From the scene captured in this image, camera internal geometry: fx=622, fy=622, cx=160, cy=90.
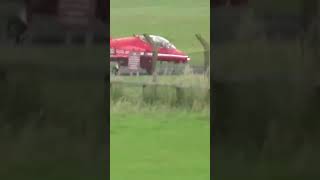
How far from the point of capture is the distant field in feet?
11.4

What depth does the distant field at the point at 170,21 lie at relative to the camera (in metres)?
3.48

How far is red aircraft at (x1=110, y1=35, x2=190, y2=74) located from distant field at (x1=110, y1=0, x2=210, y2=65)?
3 centimetres

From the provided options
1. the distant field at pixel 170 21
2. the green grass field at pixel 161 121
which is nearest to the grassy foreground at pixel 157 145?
the green grass field at pixel 161 121

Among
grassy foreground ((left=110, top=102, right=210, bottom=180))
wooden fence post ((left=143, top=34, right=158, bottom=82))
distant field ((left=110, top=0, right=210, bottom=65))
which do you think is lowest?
grassy foreground ((left=110, top=102, right=210, bottom=180))

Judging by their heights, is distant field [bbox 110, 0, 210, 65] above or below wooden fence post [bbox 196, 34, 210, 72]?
above

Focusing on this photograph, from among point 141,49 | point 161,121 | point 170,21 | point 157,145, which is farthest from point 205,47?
point 157,145

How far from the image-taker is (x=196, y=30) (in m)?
3.50

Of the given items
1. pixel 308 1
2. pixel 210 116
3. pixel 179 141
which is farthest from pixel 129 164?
pixel 308 1

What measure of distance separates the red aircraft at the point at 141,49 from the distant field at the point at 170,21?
30mm

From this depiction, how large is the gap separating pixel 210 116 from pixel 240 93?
0.22 meters

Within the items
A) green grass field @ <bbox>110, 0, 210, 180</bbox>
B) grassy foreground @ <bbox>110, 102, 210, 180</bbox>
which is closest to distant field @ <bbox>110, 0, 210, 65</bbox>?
green grass field @ <bbox>110, 0, 210, 180</bbox>

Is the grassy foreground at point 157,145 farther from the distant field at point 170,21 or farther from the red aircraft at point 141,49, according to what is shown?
the distant field at point 170,21

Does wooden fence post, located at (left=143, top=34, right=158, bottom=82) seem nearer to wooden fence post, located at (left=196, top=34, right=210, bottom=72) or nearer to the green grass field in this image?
the green grass field

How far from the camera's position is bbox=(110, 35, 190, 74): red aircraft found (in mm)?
3490
